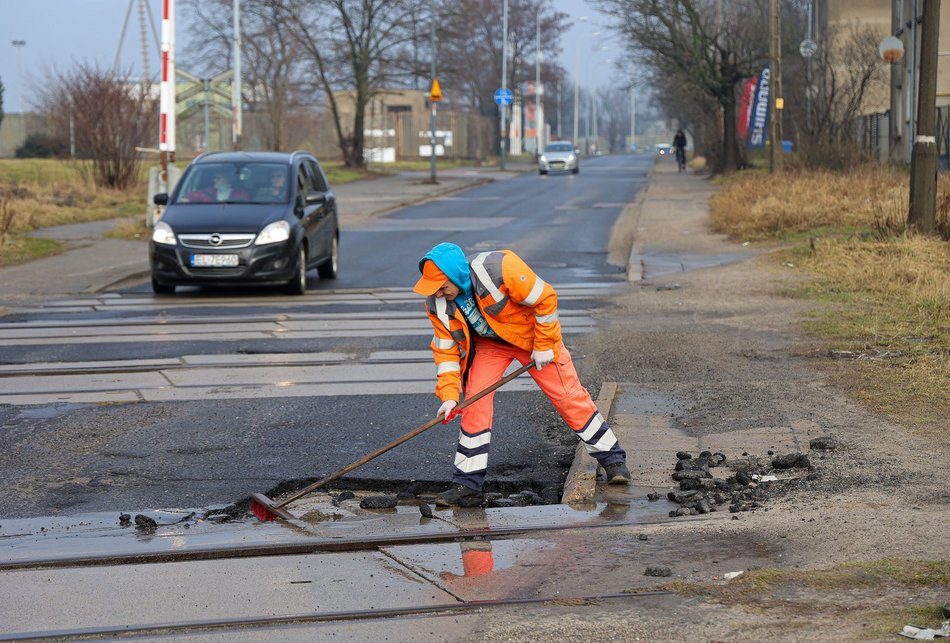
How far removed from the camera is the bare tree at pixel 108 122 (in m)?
30.3

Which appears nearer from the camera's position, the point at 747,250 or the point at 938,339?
the point at 938,339

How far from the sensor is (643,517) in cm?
580

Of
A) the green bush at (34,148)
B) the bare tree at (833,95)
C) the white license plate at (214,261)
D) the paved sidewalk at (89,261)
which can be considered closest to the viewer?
the white license plate at (214,261)

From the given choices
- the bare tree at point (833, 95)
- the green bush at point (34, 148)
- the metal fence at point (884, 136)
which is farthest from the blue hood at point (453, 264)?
the green bush at point (34, 148)

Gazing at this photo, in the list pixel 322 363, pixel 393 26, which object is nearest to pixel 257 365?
pixel 322 363

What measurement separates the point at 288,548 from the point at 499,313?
4.87 feet

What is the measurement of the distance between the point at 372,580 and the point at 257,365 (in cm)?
547

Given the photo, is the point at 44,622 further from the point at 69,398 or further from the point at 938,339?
the point at 938,339

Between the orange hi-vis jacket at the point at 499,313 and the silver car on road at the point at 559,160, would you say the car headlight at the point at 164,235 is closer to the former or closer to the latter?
the orange hi-vis jacket at the point at 499,313

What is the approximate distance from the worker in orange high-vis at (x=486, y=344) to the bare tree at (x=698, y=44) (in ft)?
109

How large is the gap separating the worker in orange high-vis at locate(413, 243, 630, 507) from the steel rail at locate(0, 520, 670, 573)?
0.58 meters

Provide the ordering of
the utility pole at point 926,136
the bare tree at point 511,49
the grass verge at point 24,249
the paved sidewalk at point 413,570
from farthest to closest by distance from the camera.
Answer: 1. the bare tree at point 511,49
2. the grass verge at point 24,249
3. the utility pole at point 926,136
4. the paved sidewalk at point 413,570

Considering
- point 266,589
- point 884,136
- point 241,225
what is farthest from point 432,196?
point 266,589

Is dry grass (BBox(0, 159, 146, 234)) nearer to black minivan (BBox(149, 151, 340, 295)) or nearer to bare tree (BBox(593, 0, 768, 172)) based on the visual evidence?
black minivan (BBox(149, 151, 340, 295))
